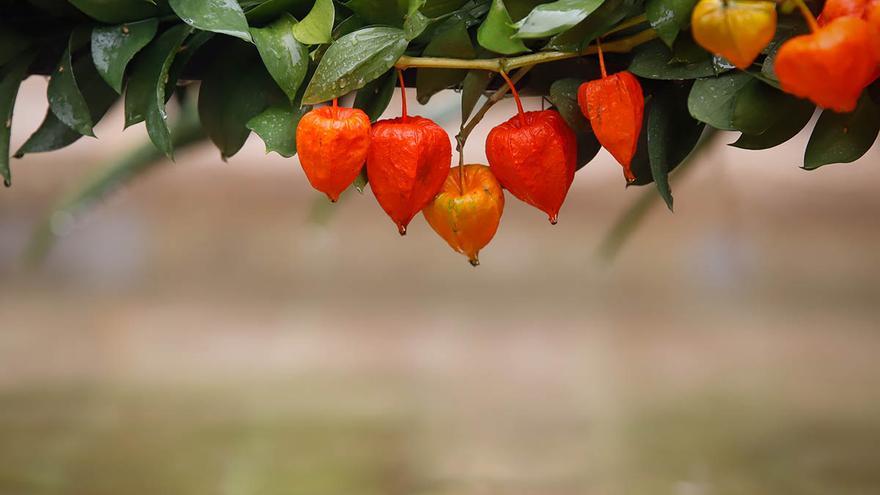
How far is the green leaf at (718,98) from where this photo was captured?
249mm

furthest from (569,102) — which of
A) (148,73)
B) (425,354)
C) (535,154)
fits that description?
(425,354)

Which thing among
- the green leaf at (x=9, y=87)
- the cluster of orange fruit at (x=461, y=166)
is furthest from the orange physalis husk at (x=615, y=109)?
the green leaf at (x=9, y=87)

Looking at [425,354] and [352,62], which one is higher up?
[352,62]

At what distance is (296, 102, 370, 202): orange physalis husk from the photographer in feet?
0.82

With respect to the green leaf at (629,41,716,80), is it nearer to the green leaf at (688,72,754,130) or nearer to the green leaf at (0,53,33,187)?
the green leaf at (688,72,754,130)

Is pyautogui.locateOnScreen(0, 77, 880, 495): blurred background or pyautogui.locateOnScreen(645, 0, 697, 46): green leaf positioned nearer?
pyautogui.locateOnScreen(645, 0, 697, 46): green leaf

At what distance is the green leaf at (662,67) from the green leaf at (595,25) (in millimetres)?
15

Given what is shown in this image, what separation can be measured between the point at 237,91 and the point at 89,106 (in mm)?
64

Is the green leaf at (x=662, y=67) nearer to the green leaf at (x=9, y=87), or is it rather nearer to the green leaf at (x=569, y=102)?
the green leaf at (x=569, y=102)

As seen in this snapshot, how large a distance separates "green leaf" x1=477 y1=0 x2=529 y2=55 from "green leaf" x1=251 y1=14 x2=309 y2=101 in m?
0.06

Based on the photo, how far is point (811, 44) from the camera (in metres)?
0.19

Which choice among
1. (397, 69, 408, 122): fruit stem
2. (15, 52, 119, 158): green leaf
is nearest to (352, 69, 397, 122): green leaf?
(397, 69, 408, 122): fruit stem

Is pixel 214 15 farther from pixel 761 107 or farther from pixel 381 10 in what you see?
pixel 761 107

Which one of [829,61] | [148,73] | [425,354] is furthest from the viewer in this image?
[425,354]
